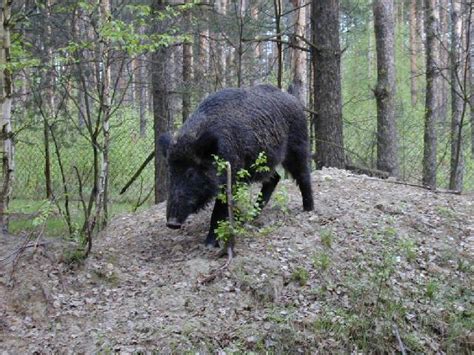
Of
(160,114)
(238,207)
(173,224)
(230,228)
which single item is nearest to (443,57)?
(160,114)

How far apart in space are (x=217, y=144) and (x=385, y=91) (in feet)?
18.3

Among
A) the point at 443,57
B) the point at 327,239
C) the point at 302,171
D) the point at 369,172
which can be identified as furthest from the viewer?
the point at 443,57

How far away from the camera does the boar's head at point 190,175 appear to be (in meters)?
5.35

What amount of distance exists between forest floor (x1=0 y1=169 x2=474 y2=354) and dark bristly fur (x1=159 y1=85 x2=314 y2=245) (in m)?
0.52

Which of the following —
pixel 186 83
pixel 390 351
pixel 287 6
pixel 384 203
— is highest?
pixel 287 6

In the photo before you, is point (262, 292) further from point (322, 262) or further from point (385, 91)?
point (385, 91)

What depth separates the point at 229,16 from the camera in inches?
424

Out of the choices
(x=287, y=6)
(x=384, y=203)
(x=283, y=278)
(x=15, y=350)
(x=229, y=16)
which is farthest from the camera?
(x=287, y=6)

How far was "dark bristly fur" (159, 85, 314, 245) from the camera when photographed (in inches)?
211

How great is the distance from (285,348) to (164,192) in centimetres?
537

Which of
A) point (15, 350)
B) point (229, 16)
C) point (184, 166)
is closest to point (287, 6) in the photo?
point (229, 16)

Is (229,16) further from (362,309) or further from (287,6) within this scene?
(362,309)

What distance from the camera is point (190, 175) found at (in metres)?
5.44

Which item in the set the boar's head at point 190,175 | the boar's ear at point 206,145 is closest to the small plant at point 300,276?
the boar's head at point 190,175
